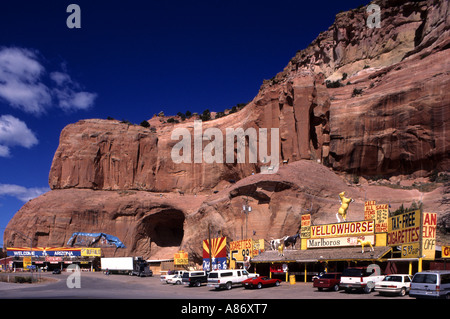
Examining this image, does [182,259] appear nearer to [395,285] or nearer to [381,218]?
[381,218]

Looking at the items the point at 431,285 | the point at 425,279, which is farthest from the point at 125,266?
the point at 431,285

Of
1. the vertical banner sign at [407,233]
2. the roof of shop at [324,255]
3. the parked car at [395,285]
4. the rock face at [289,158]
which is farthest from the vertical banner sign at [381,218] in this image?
the rock face at [289,158]

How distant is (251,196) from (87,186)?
48867 mm

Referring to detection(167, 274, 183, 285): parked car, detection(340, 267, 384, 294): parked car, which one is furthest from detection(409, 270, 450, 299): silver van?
detection(167, 274, 183, 285): parked car

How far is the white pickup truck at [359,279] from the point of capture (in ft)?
79.9

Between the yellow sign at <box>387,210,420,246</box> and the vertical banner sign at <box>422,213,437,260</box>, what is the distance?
49 cm

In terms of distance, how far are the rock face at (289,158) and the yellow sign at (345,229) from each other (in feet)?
42.3

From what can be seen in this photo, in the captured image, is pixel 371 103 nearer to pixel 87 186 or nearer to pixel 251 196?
pixel 251 196

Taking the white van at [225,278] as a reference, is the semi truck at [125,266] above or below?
below

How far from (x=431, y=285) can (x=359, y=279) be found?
582 cm

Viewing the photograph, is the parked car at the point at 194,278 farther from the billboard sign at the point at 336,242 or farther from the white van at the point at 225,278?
the billboard sign at the point at 336,242

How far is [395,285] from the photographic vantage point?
871 inches

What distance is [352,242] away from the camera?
32406mm

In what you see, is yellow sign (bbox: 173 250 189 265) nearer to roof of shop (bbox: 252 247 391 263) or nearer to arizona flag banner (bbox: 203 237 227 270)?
arizona flag banner (bbox: 203 237 227 270)
